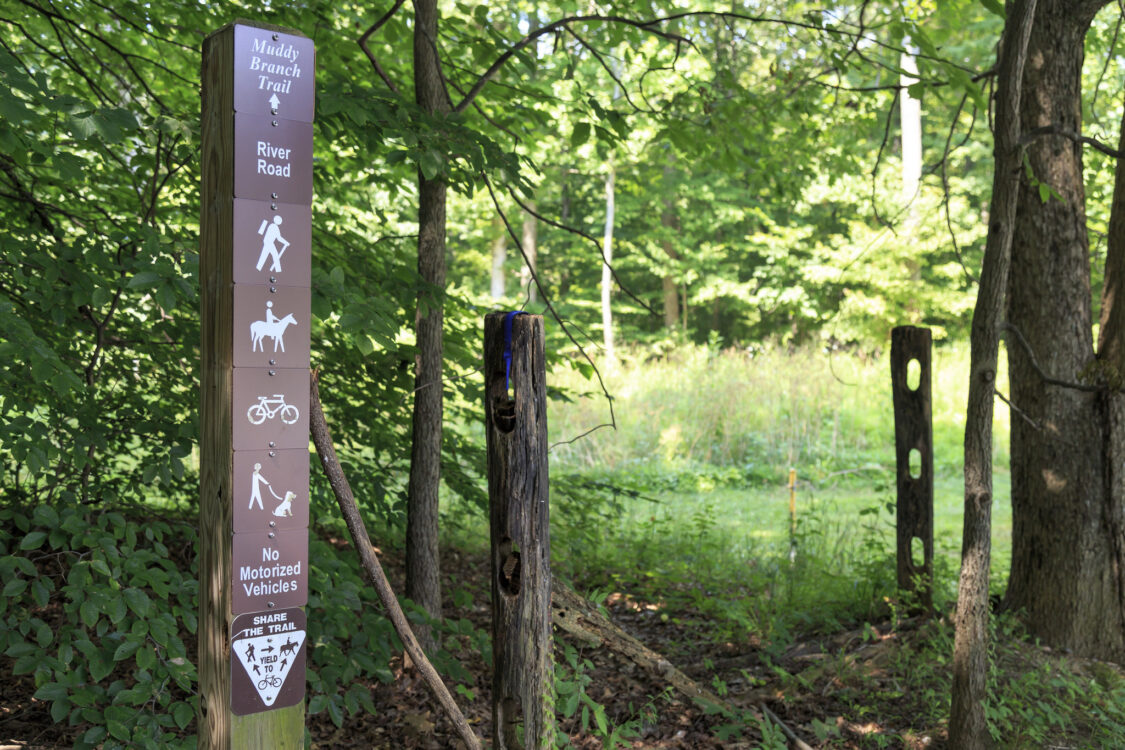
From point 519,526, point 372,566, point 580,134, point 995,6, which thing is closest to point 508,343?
point 519,526

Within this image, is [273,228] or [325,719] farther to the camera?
[325,719]

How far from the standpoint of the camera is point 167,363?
4.09m

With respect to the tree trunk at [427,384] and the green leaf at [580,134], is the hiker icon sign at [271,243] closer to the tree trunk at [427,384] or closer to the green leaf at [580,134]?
the tree trunk at [427,384]

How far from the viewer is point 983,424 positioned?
11.3 ft

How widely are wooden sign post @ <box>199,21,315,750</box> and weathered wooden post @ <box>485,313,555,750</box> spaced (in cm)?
71

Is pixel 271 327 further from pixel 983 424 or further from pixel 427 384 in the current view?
pixel 983 424

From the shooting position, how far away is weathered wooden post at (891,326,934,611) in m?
4.85

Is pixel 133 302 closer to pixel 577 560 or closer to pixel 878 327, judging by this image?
pixel 577 560

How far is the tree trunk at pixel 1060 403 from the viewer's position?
15.0 ft

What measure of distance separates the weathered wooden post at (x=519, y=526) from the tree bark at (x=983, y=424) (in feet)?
6.08

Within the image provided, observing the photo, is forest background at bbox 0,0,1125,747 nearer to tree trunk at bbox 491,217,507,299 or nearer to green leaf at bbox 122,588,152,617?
green leaf at bbox 122,588,152,617

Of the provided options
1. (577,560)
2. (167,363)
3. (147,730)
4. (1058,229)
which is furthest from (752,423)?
(147,730)

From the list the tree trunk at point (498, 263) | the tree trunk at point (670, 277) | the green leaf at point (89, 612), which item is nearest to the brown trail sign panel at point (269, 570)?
the green leaf at point (89, 612)

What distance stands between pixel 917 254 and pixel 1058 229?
34.1 ft
